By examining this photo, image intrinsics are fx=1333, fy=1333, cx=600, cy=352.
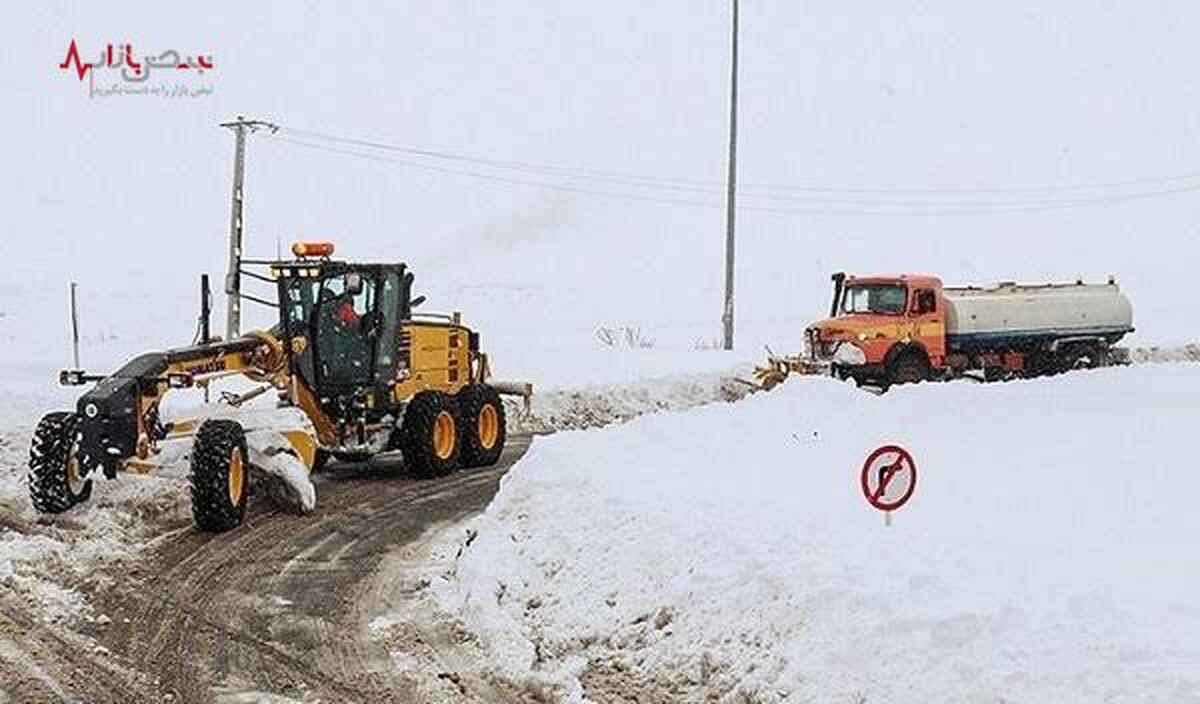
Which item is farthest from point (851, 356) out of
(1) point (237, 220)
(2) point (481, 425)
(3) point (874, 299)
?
(1) point (237, 220)

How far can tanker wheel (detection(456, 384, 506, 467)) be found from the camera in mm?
16859

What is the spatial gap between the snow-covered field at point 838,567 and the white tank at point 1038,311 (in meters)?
11.6

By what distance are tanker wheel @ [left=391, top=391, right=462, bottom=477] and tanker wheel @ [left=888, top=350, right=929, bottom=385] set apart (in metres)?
10.0

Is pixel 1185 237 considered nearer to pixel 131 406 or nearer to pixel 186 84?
pixel 186 84

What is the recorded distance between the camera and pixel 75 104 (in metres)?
70.7

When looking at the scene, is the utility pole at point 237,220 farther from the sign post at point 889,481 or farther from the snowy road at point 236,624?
the sign post at point 889,481

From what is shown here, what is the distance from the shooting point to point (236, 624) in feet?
31.1

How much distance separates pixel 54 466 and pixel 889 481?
25.8 feet

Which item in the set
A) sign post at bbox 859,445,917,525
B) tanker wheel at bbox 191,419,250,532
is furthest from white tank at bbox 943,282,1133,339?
sign post at bbox 859,445,917,525

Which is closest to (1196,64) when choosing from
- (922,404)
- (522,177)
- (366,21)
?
(522,177)

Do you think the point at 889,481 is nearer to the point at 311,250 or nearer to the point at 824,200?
the point at 311,250

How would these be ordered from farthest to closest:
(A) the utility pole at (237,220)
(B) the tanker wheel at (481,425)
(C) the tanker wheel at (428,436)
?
(A) the utility pole at (237,220), (B) the tanker wheel at (481,425), (C) the tanker wheel at (428,436)

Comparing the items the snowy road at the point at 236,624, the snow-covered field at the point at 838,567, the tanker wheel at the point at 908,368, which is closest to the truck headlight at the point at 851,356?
the tanker wheel at the point at 908,368

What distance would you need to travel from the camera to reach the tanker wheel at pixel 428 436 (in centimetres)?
1588
